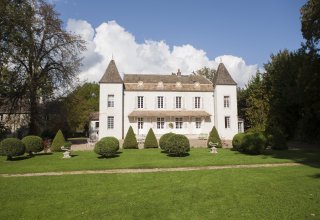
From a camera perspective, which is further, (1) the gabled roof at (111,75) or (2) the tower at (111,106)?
(1) the gabled roof at (111,75)

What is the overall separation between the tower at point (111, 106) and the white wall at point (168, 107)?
1113mm

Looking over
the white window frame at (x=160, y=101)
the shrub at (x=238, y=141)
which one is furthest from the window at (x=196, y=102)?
the shrub at (x=238, y=141)

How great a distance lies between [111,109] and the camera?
3142 cm

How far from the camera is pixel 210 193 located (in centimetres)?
861

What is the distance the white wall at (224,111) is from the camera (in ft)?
107

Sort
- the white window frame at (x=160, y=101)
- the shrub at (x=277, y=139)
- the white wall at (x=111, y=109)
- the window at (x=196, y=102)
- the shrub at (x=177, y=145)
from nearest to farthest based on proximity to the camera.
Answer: the shrub at (x=177, y=145) → the shrub at (x=277, y=139) → the white wall at (x=111, y=109) → the white window frame at (x=160, y=101) → the window at (x=196, y=102)

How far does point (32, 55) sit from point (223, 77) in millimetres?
21967

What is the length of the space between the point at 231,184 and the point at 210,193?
1528 mm

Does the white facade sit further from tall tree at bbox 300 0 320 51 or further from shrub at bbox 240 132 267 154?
shrub at bbox 240 132 267 154

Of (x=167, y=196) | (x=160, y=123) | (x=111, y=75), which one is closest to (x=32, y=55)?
(x=111, y=75)

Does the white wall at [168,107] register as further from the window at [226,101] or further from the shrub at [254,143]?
the shrub at [254,143]

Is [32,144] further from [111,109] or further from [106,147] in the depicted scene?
[111,109]

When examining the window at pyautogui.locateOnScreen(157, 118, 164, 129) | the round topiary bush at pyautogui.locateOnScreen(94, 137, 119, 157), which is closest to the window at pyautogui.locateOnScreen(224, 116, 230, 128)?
the window at pyautogui.locateOnScreen(157, 118, 164, 129)

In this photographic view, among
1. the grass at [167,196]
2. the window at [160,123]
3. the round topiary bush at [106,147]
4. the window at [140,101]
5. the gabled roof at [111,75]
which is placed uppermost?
the gabled roof at [111,75]
